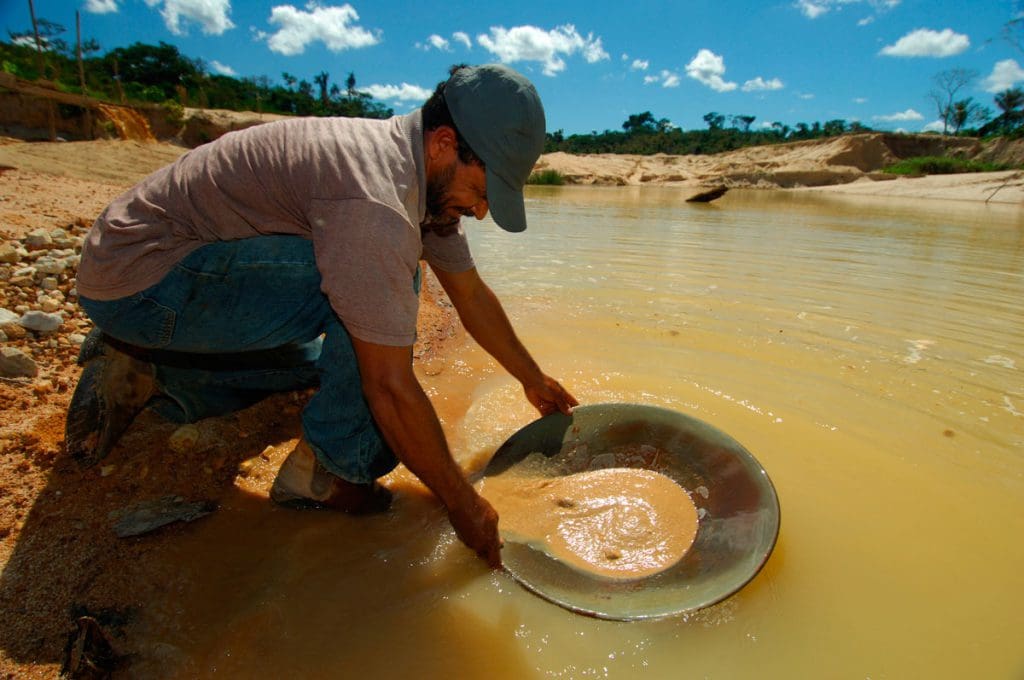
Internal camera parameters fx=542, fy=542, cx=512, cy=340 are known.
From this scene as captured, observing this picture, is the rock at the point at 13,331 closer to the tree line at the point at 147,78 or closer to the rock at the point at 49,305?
the rock at the point at 49,305

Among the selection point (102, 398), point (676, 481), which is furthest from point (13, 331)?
point (676, 481)

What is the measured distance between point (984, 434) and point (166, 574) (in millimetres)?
2739

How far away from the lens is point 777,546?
1520mm

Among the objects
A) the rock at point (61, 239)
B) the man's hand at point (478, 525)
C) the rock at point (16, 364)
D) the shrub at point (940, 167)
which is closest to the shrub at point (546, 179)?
the shrub at point (940, 167)

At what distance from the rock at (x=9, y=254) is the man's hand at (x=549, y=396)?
2.33 metres

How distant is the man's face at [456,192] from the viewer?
128cm

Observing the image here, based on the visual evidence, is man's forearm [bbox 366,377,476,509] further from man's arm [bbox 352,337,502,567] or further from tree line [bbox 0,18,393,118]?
tree line [bbox 0,18,393,118]

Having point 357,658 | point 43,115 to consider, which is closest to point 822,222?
point 357,658

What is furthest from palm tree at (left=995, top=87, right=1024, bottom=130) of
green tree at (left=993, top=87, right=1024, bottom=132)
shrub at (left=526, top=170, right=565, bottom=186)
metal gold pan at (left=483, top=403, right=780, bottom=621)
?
metal gold pan at (left=483, top=403, right=780, bottom=621)

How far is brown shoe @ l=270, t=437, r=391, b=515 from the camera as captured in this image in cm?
150

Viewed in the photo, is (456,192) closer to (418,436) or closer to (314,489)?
(418,436)

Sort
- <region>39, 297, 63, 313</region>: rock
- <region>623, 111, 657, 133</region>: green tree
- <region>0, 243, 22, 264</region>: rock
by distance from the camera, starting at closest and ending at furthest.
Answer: <region>39, 297, 63, 313</region>: rock
<region>0, 243, 22, 264</region>: rock
<region>623, 111, 657, 133</region>: green tree

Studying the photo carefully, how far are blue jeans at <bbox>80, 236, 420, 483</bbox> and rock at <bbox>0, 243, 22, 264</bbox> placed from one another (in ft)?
4.77

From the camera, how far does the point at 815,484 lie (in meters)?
1.79
